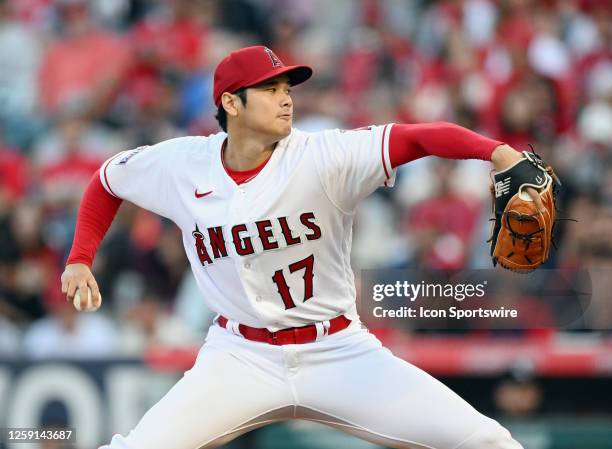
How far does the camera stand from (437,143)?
13.0 feet

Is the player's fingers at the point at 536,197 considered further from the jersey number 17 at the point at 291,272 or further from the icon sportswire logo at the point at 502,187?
the jersey number 17 at the point at 291,272

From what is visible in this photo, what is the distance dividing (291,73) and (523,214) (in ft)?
3.76

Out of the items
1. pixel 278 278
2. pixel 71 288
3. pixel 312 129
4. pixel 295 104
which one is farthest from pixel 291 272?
pixel 295 104

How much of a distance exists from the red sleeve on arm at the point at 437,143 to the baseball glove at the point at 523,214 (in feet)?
0.39

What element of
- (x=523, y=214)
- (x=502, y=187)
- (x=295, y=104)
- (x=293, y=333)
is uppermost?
(x=295, y=104)

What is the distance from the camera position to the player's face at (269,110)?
442 centimetres

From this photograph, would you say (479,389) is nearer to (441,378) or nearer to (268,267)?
(441,378)

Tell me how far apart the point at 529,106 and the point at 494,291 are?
9.77 feet

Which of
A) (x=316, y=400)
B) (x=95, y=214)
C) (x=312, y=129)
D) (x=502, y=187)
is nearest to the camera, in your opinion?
(x=502, y=187)

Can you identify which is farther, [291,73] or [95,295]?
Answer: [291,73]

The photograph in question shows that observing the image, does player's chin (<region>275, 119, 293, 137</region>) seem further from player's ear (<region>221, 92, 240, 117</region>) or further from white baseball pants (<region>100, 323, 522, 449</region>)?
white baseball pants (<region>100, 323, 522, 449</region>)

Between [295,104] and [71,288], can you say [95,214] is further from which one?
[295,104]

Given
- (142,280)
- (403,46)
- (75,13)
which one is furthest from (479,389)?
(75,13)

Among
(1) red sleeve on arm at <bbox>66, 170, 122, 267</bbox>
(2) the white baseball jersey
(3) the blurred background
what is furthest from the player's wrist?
(3) the blurred background
